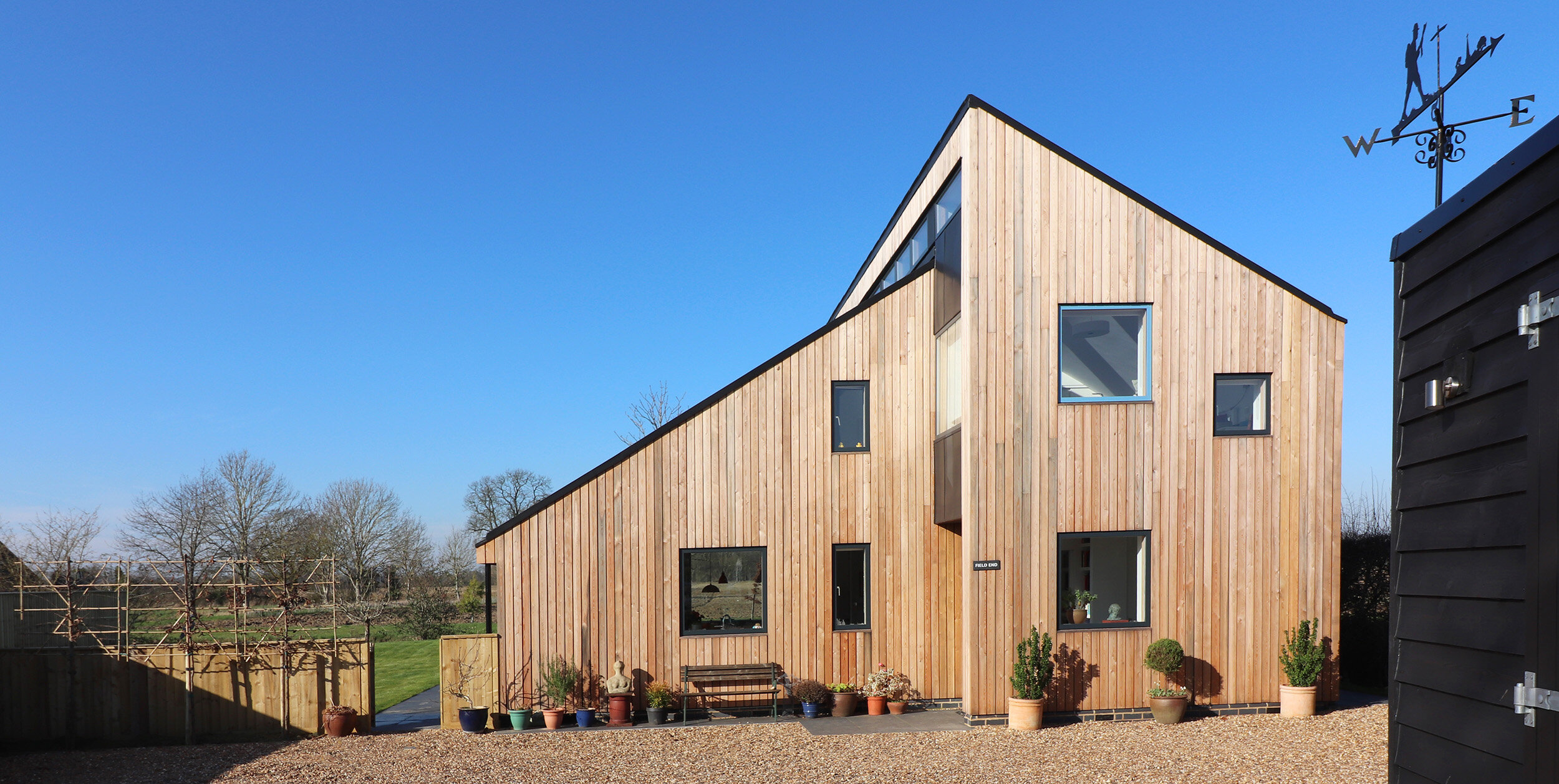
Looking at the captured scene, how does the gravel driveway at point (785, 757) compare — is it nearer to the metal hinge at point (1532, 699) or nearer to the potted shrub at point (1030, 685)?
the potted shrub at point (1030, 685)

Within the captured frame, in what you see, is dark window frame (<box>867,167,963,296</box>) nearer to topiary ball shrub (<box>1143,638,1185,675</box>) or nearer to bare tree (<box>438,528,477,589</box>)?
topiary ball shrub (<box>1143,638,1185,675</box>)

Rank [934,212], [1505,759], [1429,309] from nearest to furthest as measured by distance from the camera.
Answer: [1505,759] < [1429,309] < [934,212]

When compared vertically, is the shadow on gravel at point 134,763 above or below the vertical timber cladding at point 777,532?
below

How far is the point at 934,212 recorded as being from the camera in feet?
45.6

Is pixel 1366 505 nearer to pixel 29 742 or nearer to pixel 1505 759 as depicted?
pixel 1505 759

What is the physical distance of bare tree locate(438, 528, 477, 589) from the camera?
3344cm

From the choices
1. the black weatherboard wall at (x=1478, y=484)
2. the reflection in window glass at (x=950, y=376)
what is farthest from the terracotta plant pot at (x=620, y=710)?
the black weatherboard wall at (x=1478, y=484)

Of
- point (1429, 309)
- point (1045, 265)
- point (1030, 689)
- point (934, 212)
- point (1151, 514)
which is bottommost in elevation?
point (1030, 689)

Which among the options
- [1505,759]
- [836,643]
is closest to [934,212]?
[836,643]

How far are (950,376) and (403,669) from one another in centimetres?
1340

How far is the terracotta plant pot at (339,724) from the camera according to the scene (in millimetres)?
11867

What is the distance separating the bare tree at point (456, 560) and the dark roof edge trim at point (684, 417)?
69.9ft

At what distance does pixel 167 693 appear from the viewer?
1189 cm

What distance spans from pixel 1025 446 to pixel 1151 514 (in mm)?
1889
